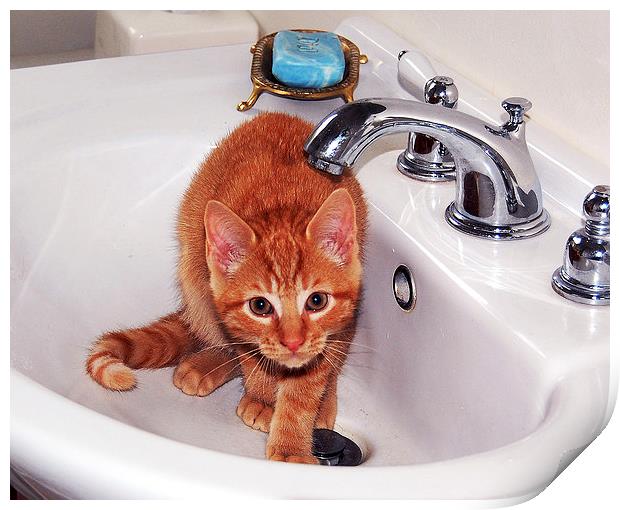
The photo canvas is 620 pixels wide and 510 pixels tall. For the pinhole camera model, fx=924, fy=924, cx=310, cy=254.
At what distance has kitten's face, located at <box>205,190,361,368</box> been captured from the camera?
952 mm

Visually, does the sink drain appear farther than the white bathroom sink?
Yes

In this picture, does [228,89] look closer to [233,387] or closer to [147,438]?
[233,387]

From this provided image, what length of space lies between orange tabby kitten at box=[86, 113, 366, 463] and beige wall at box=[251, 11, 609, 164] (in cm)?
21

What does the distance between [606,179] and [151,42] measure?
91 cm

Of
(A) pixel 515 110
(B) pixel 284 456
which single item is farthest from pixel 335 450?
(A) pixel 515 110

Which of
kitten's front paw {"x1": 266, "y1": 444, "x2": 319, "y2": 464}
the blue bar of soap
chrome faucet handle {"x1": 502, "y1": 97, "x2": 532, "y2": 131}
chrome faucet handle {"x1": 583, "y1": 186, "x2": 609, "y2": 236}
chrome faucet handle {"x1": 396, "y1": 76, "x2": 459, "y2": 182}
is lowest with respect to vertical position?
kitten's front paw {"x1": 266, "y1": 444, "x2": 319, "y2": 464}

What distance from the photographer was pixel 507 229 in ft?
3.12

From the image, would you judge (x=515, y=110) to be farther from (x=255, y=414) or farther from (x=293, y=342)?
(x=255, y=414)

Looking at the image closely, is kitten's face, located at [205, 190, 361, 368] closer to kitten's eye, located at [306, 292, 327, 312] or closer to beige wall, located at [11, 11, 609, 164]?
kitten's eye, located at [306, 292, 327, 312]

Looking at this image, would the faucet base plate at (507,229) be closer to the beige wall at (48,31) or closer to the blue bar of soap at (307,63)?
the blue bar of soap at (307,63)

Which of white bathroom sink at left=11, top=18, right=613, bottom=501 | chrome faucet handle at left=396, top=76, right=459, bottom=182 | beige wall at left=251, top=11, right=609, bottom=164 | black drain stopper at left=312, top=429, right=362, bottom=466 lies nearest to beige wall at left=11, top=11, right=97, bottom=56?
white bathroom sink at left=11, top=18, right=613, bottom=501

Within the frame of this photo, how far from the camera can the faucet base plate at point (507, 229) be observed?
0.95 m

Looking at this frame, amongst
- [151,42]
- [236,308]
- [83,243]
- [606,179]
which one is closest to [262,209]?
[236,308]

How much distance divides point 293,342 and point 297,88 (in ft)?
1.21
